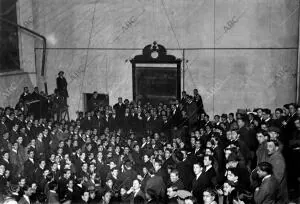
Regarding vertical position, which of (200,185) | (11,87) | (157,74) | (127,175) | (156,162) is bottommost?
(127,175)

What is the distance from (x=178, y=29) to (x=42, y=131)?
261 inches

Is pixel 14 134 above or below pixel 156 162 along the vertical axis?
above

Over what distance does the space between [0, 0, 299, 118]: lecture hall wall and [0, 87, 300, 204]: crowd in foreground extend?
322cm

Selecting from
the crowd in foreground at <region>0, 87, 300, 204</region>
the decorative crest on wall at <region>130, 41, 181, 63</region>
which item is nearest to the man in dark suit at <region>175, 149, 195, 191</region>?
the crowd in foreground at <region>0, 87, 300, 204</region>

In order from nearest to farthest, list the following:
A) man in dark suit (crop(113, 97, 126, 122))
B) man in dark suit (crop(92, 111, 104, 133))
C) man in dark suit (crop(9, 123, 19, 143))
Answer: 1. man in dark suit (crop(9, 123, 19, 143))
2. man in dark suit (crop(92, 111, 104, 133))
3. man in dark suit (crop(113, 97, 126, 122))

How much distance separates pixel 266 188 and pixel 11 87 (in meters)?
12.8

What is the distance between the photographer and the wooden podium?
1458 centimetres

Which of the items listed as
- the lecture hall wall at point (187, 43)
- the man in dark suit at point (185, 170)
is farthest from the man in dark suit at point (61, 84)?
the man in dark suit at point (185, 170)

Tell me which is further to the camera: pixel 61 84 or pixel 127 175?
pixel 61 84

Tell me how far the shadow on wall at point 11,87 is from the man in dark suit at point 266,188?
12.3 m

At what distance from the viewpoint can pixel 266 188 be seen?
5.29m

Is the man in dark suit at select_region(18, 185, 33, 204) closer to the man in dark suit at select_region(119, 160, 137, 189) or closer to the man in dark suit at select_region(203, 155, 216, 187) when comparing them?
the man in dark suit at select_region(119, 160, 137, 189)

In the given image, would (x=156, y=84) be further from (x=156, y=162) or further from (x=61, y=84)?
(x=156, y=162)

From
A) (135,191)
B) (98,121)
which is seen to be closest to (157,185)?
(135,191)
